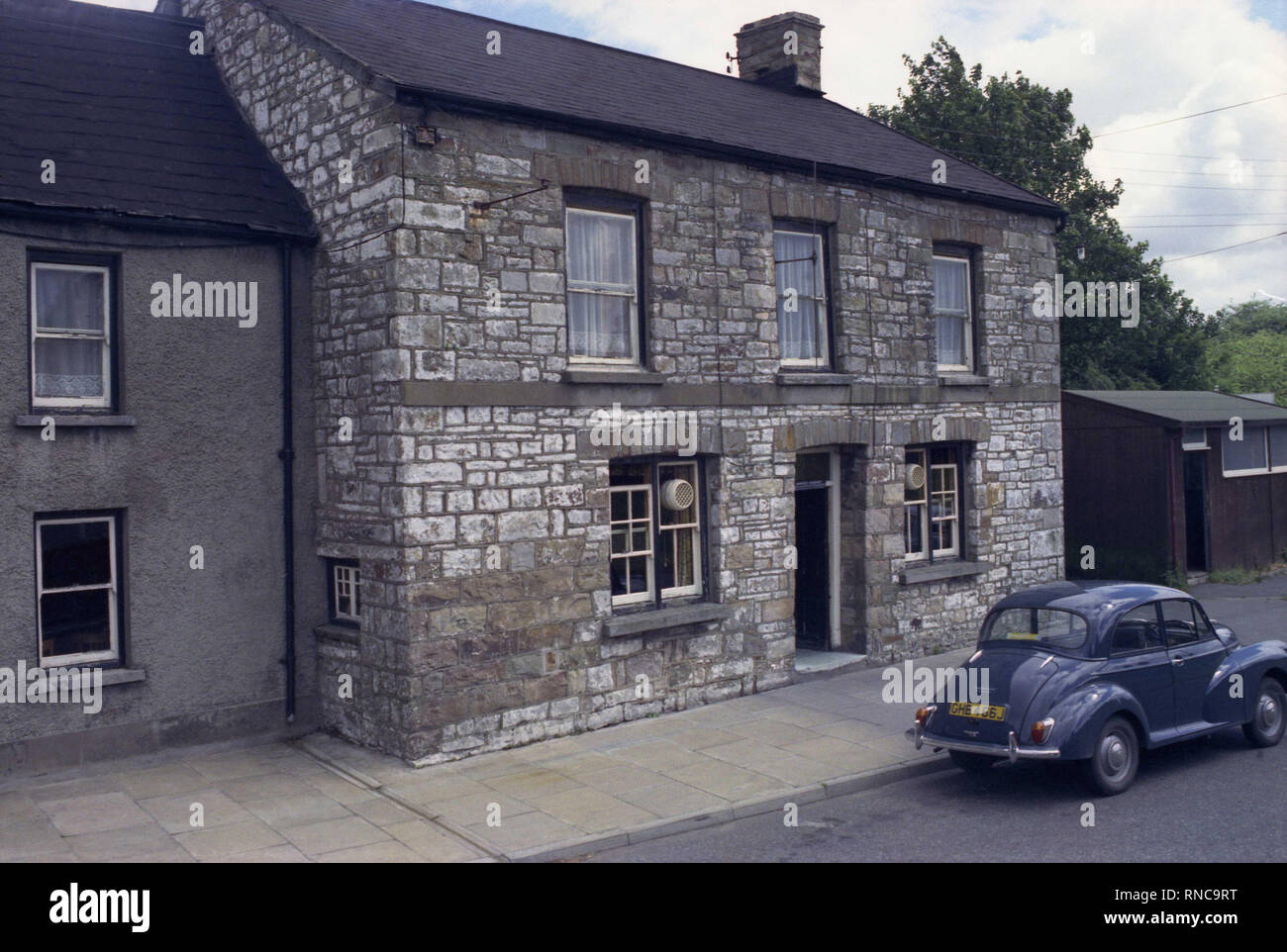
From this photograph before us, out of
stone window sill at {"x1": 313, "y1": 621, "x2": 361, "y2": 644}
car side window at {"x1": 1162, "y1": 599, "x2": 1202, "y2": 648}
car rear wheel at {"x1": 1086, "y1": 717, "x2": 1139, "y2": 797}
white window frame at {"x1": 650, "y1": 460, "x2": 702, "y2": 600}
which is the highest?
white window frame at {"x1": 650, "y1": 460, "x2": 702, "y2": 600}

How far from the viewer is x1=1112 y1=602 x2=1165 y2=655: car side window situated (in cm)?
973

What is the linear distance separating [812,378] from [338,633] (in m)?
6.42

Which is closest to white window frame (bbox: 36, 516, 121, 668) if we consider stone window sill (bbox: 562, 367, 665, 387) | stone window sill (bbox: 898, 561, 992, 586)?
stone window sill (bbox: 562, 367, 665, 387)

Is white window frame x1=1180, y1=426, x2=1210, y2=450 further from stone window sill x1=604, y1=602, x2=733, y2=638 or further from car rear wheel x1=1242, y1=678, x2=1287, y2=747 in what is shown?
stone window sill x1=604, y1=602, x2=733, y2=638

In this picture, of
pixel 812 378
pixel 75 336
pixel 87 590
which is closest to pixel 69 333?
pixel 75 336

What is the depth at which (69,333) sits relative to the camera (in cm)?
1062

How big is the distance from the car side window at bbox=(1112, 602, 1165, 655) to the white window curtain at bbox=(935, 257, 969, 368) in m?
6.79

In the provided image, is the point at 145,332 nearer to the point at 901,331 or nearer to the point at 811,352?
the point at 811,352

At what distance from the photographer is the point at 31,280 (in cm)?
1047

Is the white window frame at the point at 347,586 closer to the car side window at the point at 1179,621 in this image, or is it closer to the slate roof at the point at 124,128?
the slate roof at the point at 124,128

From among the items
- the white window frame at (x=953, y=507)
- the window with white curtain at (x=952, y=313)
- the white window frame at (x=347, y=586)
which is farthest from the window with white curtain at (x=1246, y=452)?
the white window frame at (x=347, y=586)

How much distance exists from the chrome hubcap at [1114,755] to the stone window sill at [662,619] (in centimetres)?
462

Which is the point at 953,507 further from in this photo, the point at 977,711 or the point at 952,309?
the point at 977,711

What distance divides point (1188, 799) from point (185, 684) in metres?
9.12
